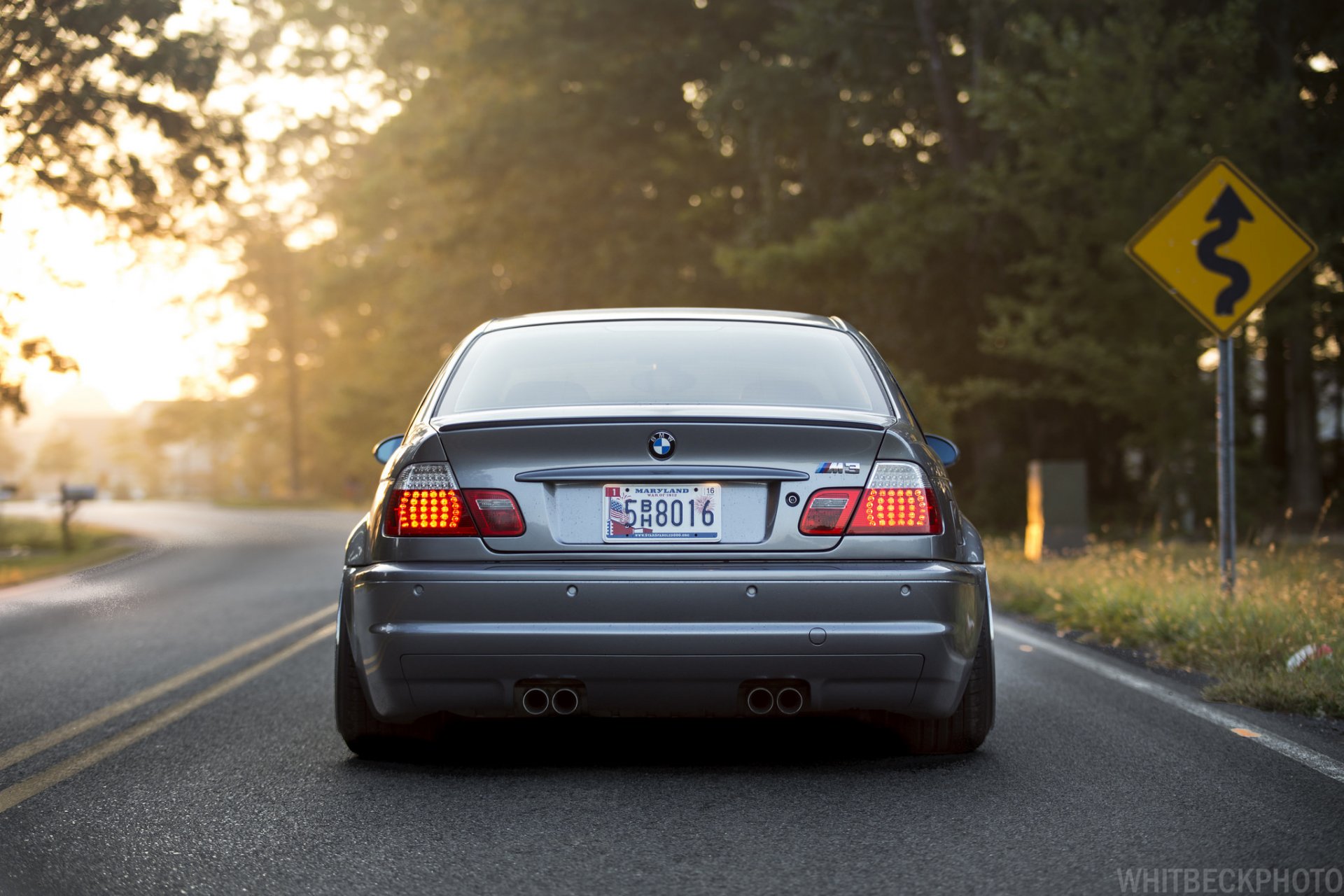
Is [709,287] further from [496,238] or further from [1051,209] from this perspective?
[1051,209]

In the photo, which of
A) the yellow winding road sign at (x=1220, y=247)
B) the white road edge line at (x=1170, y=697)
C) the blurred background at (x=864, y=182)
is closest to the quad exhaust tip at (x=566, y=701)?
the white road edge line at (x=1170, y=697)

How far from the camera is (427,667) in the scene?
15.8ft

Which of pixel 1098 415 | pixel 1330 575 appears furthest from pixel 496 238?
pixel 1330 575

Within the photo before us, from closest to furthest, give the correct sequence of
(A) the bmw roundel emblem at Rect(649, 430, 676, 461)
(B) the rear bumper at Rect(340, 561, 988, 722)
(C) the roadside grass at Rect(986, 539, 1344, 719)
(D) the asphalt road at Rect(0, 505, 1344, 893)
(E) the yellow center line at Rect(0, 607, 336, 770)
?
(D) the asphalt road at Rect(0, 505, 1344, 893) → (B) the rear bumper at Rect(340, 561, 988, 722) → (A) the bmw roundel emblem at Rect(649, 430, 676, 461) → (E) the yellow center line at Rect(0, 607, 336, 770) → (C) the roadside grass at Rect(986, 539, 1344, 719)

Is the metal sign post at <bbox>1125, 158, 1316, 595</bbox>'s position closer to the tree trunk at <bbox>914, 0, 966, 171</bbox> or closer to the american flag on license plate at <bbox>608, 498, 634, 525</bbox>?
the american flag on license plate at <bbox>608, 498, 634, 525</bbox>

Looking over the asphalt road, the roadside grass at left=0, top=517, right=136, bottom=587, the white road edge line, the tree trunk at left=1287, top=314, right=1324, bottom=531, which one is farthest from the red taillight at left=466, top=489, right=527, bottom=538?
the tree trunk at left=1287, top=314, right=1324, bottom=531

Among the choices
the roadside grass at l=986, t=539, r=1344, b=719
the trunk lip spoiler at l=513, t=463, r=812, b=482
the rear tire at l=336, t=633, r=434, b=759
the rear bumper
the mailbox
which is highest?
the trunk lip spoiler at l=513, t=463, r=812, b=482

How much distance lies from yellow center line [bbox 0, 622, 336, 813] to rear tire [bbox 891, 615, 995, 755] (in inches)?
117

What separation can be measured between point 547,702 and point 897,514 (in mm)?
1270

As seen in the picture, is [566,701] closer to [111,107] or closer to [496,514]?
[496,514]

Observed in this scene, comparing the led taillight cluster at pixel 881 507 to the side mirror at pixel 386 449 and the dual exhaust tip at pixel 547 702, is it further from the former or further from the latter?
the side mirror at pixel 386 449

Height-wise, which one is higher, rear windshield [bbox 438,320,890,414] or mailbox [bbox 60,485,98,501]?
rear windshield [bbox 438,320,890,414]

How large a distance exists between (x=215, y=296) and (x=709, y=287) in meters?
44.4

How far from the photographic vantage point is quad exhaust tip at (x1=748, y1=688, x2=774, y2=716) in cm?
483
